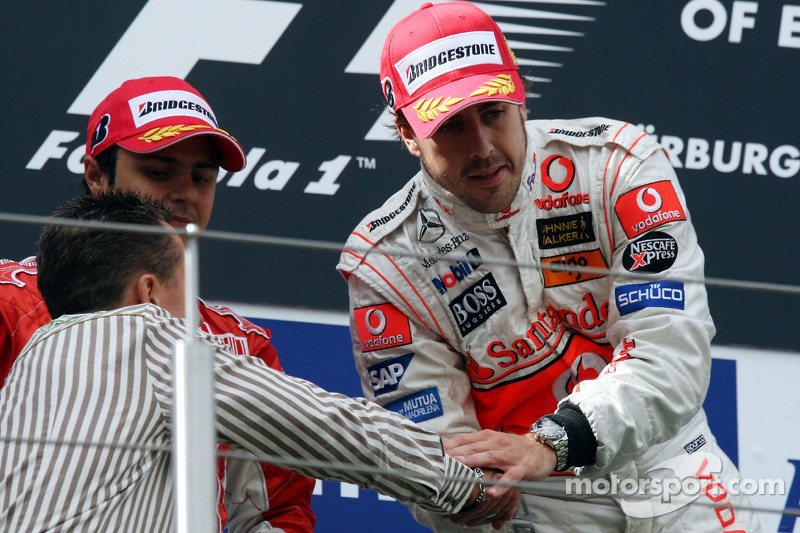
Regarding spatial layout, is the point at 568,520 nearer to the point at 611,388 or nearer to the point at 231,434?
the point at 611,388

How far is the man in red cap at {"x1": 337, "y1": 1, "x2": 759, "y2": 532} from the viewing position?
171 centimetres

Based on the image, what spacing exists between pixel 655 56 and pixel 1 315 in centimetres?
141

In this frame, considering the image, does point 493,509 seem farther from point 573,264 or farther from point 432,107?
point 432,107

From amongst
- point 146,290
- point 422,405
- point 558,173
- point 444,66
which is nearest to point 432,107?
point 444,66

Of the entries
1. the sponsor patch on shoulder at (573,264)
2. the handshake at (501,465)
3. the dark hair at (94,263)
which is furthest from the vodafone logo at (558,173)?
the dark hair at (94,263)

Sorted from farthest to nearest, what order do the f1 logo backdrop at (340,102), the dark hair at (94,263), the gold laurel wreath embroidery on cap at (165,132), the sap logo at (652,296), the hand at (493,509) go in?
the f1 logo backdrop at (340,102) → the gold laurel wreath embroidery on cap at (165,132) → the sap logo at (652,296) → the hand at (493,509) → the dark hair at (94,263)

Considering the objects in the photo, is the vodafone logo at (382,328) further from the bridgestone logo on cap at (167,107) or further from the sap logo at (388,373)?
the bridgestone logo on cap at (167,107)

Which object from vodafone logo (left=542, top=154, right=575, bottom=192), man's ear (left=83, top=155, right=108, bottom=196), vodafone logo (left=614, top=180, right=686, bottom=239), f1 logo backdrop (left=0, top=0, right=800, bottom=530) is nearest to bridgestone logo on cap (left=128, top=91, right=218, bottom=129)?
man's ear (left=83, top=155, right=108, bottom=196)

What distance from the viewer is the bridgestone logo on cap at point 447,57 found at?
1781mm

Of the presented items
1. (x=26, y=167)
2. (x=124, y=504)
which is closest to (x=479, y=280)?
(x=124, y=504)

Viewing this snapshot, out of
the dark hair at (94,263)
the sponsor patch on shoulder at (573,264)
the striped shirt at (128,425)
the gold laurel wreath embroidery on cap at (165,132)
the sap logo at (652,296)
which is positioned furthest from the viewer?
the gold laurel wreath embroidery on cap at (165,132)

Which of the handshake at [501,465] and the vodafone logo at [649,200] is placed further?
the vodafone logo at [649,200]

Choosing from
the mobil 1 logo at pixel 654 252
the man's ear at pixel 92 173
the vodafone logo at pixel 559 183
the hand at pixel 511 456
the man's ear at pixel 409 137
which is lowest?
the hand at pixel 511 456

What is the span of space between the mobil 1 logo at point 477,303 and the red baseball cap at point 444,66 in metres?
0.26
